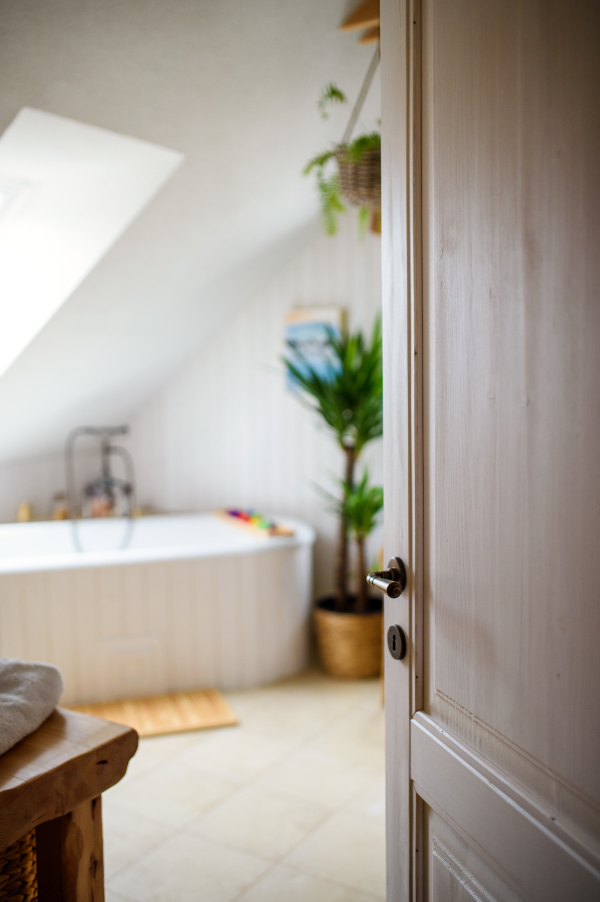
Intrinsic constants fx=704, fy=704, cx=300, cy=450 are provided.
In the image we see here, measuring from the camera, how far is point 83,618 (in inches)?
121

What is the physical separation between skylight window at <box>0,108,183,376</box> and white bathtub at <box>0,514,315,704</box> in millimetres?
1054

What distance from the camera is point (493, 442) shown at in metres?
0.96

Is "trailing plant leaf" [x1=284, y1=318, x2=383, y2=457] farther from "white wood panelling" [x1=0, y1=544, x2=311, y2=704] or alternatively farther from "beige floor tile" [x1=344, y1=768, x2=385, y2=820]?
"beige floor tile" [x1=344, y1=768, x2=385, y2=820]

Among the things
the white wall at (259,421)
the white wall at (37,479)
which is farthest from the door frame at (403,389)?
the white wall at (37,479)

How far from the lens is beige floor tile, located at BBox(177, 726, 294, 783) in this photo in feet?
8.39

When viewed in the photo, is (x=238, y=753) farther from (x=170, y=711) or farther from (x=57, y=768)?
(x=57, y=768)

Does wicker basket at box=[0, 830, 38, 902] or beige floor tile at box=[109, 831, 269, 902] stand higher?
wicker basket at box=[0, 830, 38, 902]

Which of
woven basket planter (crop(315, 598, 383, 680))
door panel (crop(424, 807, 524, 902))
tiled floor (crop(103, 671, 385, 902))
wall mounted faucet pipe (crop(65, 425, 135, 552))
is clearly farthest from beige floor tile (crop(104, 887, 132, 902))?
wall mounted faucet pipe (crop(65, 425, 135, 552))

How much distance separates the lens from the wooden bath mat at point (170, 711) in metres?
2.86

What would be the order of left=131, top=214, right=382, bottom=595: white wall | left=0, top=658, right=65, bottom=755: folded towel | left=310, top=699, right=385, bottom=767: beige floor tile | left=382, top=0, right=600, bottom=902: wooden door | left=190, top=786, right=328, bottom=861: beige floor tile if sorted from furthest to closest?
left=131, top=214, right=382, bottom=595: white wall → left=310, top=699, right=385, bottom=767: beige floor tile → left=190, top=786, right=328, bottom=861: beige floor tile → left=0, top=658, right=65, bottom=755: folded towel → left=382, top=0, right=600, bottom=902: wooden door

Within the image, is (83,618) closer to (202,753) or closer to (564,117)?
(202,753)

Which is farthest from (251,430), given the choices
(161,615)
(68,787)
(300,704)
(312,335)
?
(68,787)

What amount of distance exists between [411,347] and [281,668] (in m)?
2.57

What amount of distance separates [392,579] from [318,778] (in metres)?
1.62
